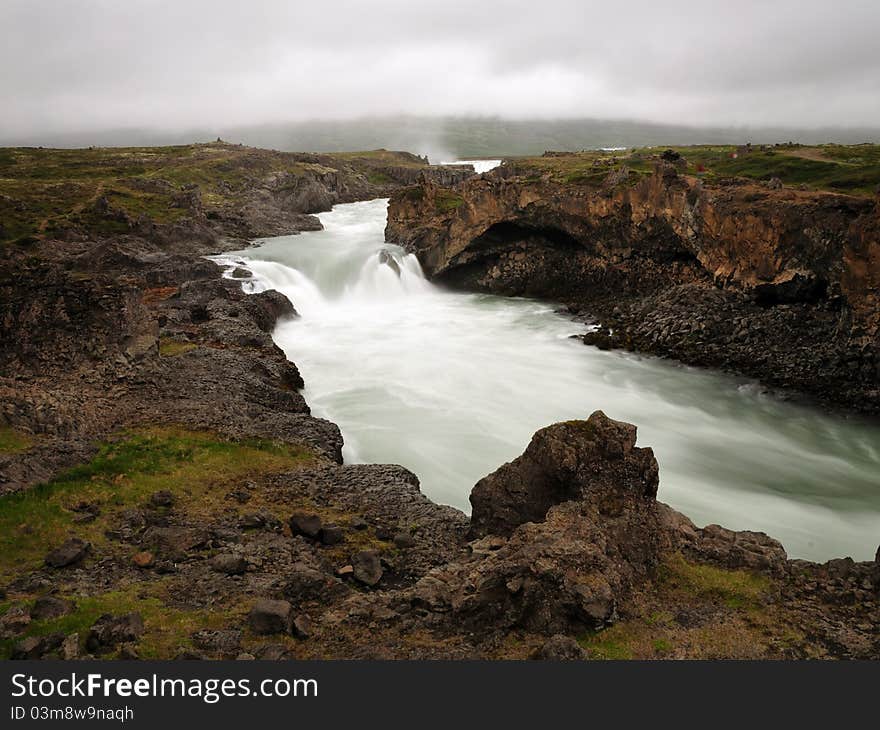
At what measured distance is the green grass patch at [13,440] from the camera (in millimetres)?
18031

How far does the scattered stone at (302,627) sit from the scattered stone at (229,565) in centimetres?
278

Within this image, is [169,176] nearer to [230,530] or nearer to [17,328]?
[17,328]

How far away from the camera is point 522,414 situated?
29828 millimetres

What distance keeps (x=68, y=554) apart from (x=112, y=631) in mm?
Result: 3875

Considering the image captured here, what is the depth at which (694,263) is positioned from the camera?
43.4 meters

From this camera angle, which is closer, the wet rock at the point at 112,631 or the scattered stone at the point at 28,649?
the scattered stone at the point at 28,649

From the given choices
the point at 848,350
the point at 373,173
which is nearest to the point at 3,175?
the point at 373,173

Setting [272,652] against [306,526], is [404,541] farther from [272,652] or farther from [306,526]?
[272,652]

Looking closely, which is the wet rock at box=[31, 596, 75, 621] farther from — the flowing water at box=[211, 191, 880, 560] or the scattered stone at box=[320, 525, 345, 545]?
the flowing water at box=[211, 191, 880, 560]

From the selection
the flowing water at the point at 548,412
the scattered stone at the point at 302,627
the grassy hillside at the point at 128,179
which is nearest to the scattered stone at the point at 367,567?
the scattered stone at the point at 302,627

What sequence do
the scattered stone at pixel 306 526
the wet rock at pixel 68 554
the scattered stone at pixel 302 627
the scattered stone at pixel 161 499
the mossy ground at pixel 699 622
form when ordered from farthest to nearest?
the scattered stone at pixel 161 499, the scattered stone at pixel 306 526, the wet rock at pixel 68 554, the scattered stone at pixel 302 627, the mossy ground at pixel 699 622

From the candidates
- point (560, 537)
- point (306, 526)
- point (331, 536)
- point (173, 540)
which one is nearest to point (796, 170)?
point (560, 537)

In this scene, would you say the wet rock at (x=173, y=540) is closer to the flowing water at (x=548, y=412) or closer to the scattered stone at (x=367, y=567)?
the scattered stone at (x=367, y=567)

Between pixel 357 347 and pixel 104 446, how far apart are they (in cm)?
2133
